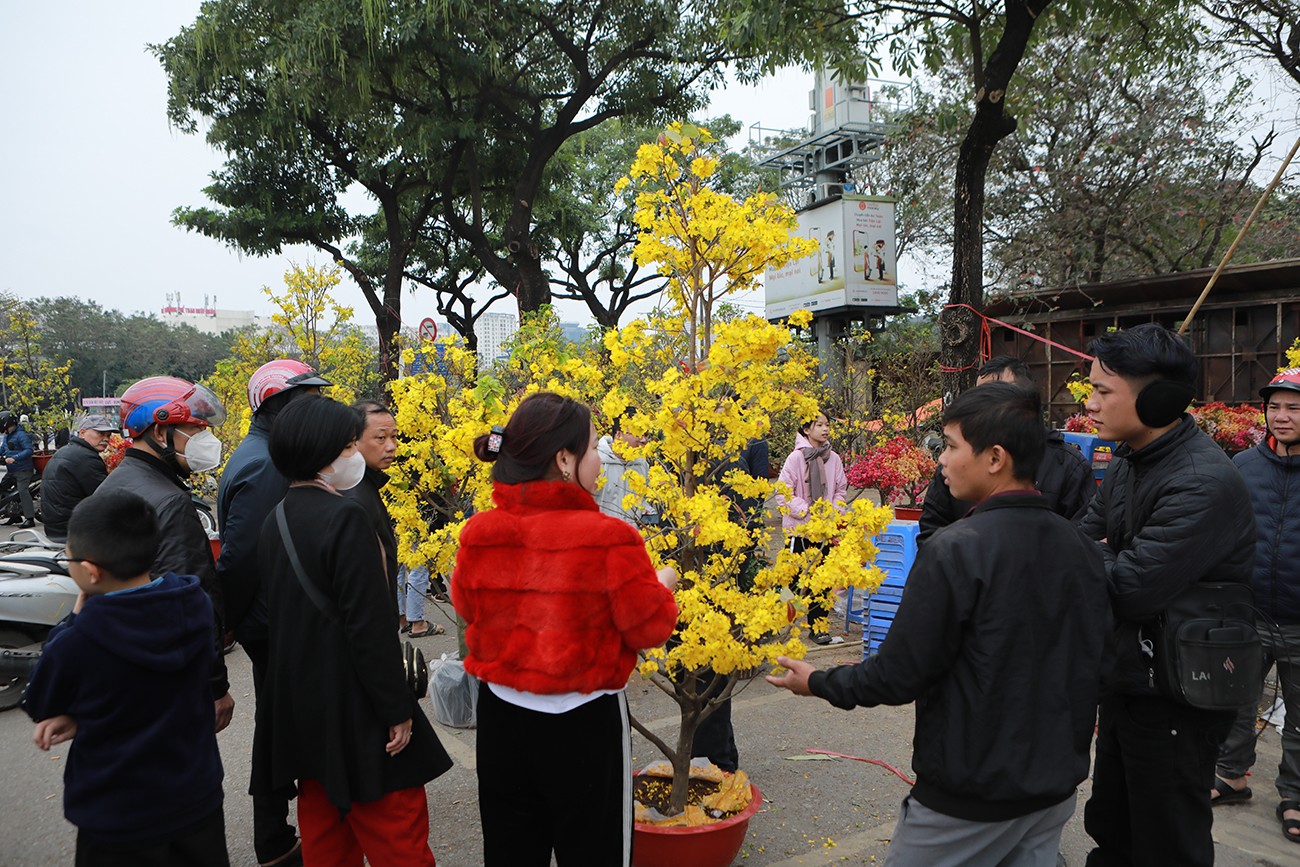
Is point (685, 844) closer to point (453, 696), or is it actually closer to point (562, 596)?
point (562, 596)

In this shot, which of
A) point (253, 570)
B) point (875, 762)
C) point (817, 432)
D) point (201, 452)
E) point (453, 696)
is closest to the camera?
point (253, 570)

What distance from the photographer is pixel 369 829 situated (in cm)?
259

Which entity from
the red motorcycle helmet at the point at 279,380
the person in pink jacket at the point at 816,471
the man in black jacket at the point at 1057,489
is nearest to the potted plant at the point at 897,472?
the person in pink jacket at the point at 816,471

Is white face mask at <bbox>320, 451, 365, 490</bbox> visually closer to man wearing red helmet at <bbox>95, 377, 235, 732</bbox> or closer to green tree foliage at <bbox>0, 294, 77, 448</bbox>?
man wearing red helmet at <bbox>95, 377, 235, 732</bbox>

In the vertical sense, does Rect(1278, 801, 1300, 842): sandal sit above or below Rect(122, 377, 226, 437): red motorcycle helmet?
below

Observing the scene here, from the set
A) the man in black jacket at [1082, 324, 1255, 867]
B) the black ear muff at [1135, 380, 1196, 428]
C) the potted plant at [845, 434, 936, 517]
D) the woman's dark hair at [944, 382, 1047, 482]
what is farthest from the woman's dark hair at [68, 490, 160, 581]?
the potted plant at [845, 434, 936, 517]

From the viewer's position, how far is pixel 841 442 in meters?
11.8

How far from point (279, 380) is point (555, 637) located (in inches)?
88.2

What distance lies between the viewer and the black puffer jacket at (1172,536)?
2312 millimetres

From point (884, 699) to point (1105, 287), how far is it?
1394 centimetres

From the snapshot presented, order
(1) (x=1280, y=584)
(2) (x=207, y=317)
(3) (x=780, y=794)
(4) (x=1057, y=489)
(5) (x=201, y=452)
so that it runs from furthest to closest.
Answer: (2) (x=207, y=317), (3) (x=780, y=794), (1) (x=1280, y=584), (4) (x=1057, y=489), (5) (x=201, y=452)

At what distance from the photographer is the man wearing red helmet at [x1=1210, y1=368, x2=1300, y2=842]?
361 cm

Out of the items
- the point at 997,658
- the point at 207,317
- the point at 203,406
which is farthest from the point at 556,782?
the point at 207,317

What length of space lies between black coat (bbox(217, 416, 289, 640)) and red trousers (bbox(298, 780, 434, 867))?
85 cm
